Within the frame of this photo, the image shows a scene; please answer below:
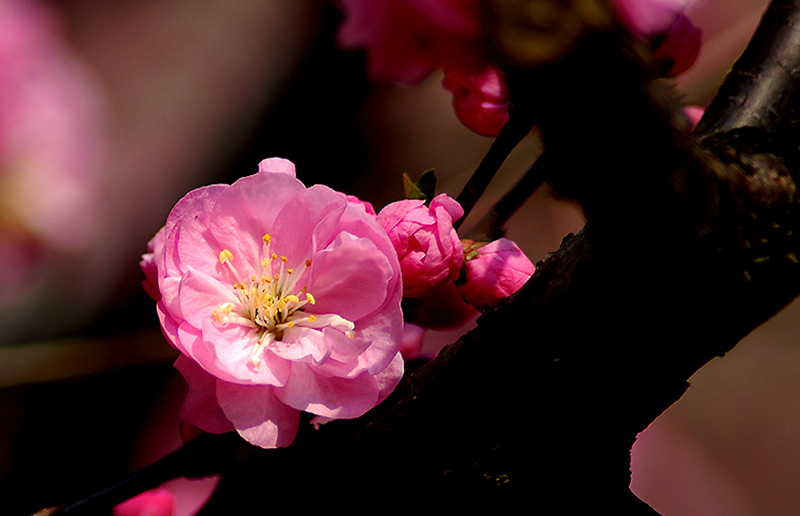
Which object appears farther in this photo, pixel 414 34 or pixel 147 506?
pixel 147 506

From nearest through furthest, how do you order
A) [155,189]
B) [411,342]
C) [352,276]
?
1. [352,276]
2. [411,342]
3. [155,189]

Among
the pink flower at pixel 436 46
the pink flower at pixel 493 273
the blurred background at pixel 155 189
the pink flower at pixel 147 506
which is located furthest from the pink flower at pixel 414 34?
the blurred background at pixel 155 189

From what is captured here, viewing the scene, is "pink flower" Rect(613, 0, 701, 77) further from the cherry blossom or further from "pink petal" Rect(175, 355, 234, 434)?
"pink petal" Rect(175, 355, 234, 434)

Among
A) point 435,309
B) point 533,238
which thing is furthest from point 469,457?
point 533,238

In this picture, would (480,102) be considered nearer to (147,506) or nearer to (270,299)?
(270,299)

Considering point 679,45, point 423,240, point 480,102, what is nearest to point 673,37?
point 679,45

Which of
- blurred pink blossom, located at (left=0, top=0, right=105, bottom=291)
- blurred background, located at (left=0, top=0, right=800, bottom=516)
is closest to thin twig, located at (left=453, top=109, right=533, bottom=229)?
blurred background, located at (left=0, top=0, right=800, bottom=516)
